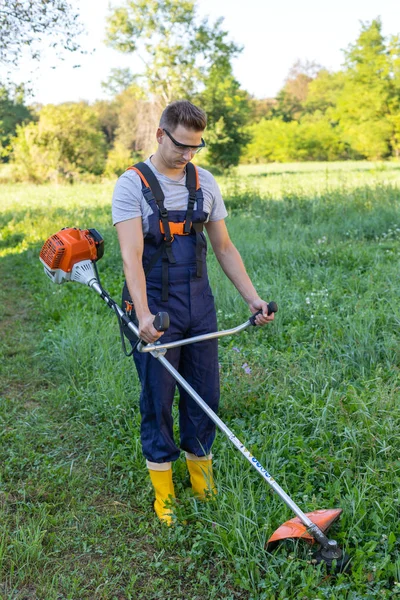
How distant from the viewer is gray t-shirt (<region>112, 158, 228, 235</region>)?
8.89 ft

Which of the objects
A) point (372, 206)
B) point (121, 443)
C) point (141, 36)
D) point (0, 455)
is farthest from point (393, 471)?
point (141, 36)

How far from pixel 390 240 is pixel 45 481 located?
559cm

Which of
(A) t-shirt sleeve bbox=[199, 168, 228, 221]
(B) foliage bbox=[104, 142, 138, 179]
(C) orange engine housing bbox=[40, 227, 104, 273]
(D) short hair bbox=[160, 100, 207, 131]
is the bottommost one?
(C) orange engine housing bbox=[40, 227, 104, 273]

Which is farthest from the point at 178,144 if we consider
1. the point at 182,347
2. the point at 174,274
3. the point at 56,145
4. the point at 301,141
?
the point at 301,141

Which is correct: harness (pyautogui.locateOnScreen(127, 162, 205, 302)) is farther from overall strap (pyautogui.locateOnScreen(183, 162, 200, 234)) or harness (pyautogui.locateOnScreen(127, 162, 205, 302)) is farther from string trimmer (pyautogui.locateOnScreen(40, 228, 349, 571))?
string trimmer (pyautogui.locateOnScreen(40, 228, 349, 571))

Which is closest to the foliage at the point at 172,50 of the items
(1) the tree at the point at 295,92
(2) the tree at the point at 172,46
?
(2) the tree at the point at 172,46

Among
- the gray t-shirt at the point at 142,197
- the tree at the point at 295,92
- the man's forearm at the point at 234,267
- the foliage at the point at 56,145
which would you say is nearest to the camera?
the gray t-shirt at the point at 142,197

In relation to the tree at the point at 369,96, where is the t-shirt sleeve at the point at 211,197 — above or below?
below

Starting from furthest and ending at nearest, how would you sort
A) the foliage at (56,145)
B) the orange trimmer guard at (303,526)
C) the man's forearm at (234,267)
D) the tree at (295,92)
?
the tree at (295,92)
the foliage at (56,145)
the man's forearm at (234,267)
the orange trimmer guard at (303,526)

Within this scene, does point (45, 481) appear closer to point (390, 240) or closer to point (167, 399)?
point (167, 399)

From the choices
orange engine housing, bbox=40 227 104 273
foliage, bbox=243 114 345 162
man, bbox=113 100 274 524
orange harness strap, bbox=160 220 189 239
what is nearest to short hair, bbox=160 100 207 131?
man, bbox=113 100 274 524

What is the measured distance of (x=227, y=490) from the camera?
3098mm

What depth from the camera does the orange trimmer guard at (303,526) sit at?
2.60 metres

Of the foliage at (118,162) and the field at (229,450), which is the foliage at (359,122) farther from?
the field at (229,450)
